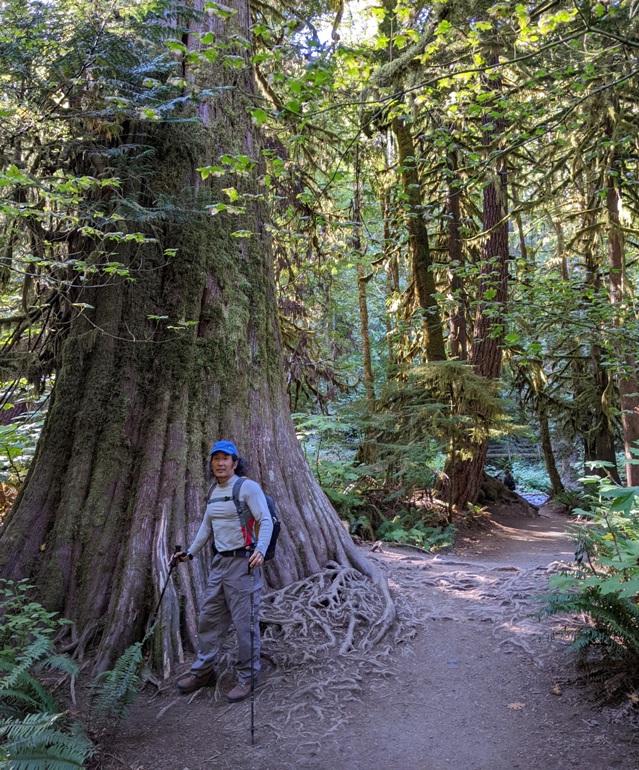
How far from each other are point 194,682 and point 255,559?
117cm

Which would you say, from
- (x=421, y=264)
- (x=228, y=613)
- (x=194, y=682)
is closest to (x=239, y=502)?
(x=228, y=613)

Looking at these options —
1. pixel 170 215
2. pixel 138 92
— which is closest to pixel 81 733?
pixel 170 215

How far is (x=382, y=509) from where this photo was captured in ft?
36.9

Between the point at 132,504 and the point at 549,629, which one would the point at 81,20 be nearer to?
the point at 132,504

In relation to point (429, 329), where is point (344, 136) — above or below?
above

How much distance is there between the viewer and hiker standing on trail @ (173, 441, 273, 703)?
4.46m


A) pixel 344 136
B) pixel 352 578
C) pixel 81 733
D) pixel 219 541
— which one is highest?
pixel 344 136

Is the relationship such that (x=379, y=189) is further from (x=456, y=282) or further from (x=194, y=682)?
(x=194, y=682)

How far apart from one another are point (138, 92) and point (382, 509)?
8442 millimetres

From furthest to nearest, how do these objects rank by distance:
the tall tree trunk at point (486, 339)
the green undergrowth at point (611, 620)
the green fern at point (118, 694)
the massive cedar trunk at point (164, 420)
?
the tall tree trunk at point (486, 339) → the massive cedar trunk at point (164, 420) → the green undergrowth at point (611, 620) → the green fern at point (118, 694)

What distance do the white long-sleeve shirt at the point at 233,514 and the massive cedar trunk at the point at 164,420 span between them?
35.5 inches

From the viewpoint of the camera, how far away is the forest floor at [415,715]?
3699 mm

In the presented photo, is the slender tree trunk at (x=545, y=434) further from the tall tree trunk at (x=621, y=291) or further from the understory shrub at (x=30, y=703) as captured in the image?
the understory shrub at (x=30, y=703)

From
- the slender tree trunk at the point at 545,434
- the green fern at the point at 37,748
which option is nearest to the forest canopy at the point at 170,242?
the green fern at the point at 37,748
